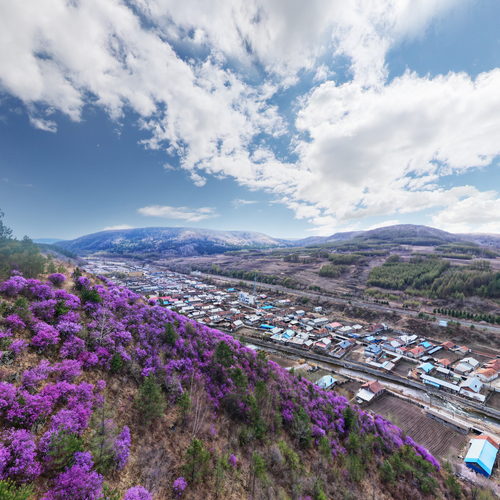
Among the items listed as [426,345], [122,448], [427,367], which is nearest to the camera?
[122,448]

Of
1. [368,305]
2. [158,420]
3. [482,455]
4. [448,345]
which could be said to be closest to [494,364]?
[448,345]

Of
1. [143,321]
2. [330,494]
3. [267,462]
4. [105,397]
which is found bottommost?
[330,494]

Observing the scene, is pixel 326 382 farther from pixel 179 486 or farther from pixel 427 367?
pixel 179 486

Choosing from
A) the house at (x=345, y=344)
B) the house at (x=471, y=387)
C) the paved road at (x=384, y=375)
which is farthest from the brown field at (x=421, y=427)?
the house at (x=345, y=344)

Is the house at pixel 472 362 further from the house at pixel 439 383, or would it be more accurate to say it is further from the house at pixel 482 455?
the house at pixel 482 455

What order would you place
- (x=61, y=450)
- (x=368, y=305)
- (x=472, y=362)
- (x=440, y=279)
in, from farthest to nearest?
1. (x=440, y=279)
2. (x=368, y=305)
3. (x=472, y=362)
4. (x=61, y=450)

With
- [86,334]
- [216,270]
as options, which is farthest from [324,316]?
[216,270]

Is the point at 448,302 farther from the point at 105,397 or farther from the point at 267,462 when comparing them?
the point at 105,397

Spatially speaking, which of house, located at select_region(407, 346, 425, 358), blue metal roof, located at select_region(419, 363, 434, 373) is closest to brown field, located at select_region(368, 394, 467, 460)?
blue metal roof, located at select_region(419, 363, 434, 373)
